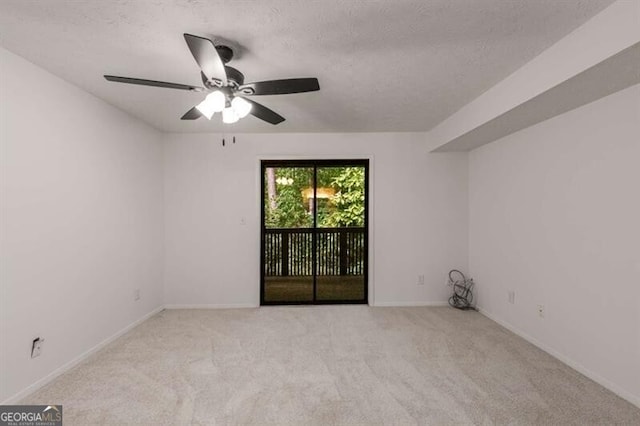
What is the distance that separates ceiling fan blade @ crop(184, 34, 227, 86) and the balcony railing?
256 cm

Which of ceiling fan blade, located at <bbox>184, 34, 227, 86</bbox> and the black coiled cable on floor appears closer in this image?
ceiling fan blade, located at <bbox>184, 34, 227, 86</bbox>

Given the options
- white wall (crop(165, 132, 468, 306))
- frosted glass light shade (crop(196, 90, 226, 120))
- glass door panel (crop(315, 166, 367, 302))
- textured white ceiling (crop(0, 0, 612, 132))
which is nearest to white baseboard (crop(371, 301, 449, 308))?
white wall (crop(165, 132, 468, 306))

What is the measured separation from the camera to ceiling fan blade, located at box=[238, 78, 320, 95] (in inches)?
70.1

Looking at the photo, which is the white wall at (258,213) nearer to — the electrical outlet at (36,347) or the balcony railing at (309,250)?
the balcony railing at (309,250)

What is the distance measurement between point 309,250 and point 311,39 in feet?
9.27

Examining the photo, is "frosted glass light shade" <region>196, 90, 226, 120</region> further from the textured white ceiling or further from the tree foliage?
the tree foliage

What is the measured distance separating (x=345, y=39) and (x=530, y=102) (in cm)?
149

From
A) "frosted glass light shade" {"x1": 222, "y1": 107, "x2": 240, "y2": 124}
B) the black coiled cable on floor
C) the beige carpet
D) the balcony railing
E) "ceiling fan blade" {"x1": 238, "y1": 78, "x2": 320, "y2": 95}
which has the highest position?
"ceiling fan blade" {"x1": 238, "y1": 78, "x2": 320, "y2": 95}

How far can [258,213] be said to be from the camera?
3980 mm

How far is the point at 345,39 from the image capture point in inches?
70.9

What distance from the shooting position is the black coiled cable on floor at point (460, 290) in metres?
3.90

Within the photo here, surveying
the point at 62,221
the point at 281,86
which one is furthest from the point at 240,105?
the point at 62,221

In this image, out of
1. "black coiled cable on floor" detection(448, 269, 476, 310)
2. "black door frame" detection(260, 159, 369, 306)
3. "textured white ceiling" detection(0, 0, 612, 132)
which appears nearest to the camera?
"textured white ceiling" detection(0, 0, 612, 132)

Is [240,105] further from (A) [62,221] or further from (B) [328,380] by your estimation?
(B) [328,380]
